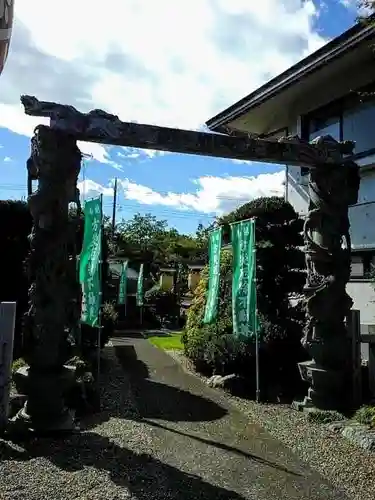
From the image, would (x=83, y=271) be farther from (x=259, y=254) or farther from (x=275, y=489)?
(x=275, y=489)

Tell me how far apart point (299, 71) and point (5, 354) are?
802 cm

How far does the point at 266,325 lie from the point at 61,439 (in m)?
5.33

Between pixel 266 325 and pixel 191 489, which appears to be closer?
pixel 191 489

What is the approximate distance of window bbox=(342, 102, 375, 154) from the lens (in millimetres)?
10820

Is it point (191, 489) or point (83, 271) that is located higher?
point (83, 271)

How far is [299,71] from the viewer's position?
10.6 m

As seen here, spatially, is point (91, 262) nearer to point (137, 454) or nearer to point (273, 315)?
point (137, 454)

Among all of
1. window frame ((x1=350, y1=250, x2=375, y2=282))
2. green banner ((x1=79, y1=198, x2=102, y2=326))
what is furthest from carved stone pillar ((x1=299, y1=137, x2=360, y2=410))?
green banner ((x1=79, y1=198, x2=102, y2=326))

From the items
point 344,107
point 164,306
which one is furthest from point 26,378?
point 164,306

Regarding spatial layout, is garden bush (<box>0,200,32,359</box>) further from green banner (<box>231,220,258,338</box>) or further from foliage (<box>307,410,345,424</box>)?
foliage (<box>307,410,345,424</box>)

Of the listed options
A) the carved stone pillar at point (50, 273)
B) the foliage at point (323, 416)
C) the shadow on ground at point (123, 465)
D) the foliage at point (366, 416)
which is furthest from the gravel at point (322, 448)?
the carved stone pillar at point (50, 273)

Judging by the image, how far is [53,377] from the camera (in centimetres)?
674

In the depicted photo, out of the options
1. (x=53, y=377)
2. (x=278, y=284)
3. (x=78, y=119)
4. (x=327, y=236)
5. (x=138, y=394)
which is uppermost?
(x=78, y=119)

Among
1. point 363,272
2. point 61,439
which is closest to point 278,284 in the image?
point 363,272
